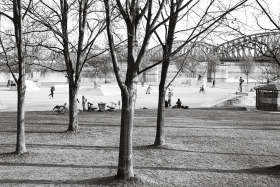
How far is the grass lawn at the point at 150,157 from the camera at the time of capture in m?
7.95

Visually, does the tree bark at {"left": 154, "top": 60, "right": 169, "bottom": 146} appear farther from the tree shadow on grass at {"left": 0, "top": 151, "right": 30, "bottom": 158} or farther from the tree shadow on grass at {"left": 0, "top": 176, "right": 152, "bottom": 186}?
the tree shadow on grass at {"left": 0, "top": 151, "right": 30, "bottom": 158}

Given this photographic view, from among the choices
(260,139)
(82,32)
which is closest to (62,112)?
(82,32)

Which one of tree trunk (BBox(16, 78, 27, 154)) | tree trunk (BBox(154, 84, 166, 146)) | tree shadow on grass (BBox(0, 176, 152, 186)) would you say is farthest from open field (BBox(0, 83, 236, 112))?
tree shadow on grass (BBox(0, 176, 152, 186))

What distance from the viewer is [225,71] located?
114250 millimetres

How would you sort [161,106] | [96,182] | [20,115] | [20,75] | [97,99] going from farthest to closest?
[97,99], [161,106], [20,115], [20,75], [96,182]

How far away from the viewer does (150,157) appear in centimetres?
1015

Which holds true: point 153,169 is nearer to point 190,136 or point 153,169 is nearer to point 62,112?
point 190,136

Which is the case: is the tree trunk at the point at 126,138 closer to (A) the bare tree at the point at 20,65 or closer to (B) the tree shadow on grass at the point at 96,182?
(B) the tree shadow on grass at the point at 96,182

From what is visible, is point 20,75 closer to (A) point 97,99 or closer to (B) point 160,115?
(B) point 160,115

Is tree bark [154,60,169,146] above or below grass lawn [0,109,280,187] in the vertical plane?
above

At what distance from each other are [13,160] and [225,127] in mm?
10414

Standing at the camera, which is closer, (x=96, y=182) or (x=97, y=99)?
(x=96, y=182)

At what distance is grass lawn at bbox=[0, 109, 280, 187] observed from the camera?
7.95m

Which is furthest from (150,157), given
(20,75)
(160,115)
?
(20,75)
